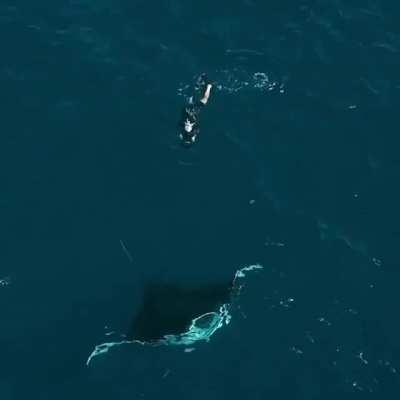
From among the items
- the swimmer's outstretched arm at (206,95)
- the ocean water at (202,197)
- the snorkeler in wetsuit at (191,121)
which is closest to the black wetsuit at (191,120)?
the snorkeler in wetsuit at (191,121)

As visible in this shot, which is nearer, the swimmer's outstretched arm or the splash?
the splash

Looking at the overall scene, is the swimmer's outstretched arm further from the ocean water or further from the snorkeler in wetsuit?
the ocean water

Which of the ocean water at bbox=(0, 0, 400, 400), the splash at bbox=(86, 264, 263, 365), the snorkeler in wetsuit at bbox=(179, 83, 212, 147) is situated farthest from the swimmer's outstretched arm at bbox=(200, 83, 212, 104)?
the splash at bbox=(86, 264, 263, 365)

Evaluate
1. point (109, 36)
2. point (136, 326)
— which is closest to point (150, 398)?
point (136, 326)

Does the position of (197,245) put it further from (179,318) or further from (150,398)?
(150,398)

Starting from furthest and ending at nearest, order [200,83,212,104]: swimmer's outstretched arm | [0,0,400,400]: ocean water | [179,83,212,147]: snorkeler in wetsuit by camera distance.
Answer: [200,83,212,104]: swimmer's outstretched arm
[179,83,212,147]: snorkeler in wetsuit
[0,0,400,400]: ocean water

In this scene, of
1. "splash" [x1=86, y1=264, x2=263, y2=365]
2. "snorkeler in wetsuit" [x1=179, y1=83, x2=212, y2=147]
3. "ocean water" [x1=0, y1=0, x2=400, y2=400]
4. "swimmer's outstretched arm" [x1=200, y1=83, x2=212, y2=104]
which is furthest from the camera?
"swimmer's outstretched arm" [x1=200, y1=83, x2=212, y2=104]

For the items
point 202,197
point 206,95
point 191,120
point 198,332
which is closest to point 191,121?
point 191,120

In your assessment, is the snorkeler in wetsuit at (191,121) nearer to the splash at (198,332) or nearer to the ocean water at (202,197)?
the ocean water at (202,197)

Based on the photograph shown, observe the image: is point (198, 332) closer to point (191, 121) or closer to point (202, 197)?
point (202, 197)
